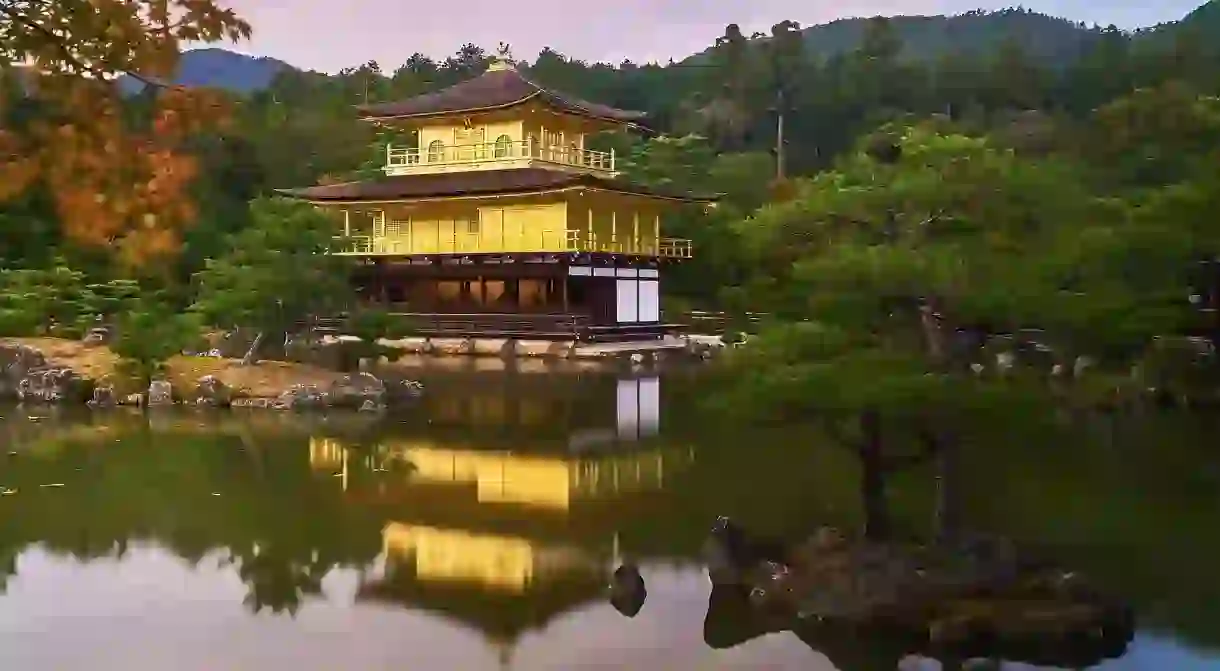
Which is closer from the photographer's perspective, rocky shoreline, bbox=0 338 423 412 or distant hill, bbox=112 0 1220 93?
rocky shoreline, bbox=0 338 423 412

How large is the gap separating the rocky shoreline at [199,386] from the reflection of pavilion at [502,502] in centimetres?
148

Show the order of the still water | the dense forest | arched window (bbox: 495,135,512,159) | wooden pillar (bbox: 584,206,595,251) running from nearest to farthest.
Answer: the still water
the dense forest
wooden pillar (bbox: 584,206,595,251)
arched window (bbox: 495,135,512,159)

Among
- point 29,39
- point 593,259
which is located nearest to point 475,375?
point 593,259

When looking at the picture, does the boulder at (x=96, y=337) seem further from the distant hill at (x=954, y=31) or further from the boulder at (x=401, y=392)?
the distant hill at (x=954, y=31)

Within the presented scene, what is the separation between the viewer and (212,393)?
45.9ft

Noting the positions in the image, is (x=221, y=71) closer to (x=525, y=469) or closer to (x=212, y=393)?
(x=212, y=393)

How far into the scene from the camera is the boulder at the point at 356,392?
13.8 m

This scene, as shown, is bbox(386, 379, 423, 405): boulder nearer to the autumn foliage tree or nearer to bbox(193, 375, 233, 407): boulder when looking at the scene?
bbox(193, 375, 233, 407): boulder

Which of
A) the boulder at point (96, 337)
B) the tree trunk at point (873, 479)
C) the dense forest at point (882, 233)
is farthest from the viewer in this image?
the boulder at point (96, 337)

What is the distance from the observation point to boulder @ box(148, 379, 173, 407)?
1394 cm

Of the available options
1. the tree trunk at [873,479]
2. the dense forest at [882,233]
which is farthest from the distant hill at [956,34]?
the tree trunk at [873,479]

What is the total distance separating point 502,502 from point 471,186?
663 inches

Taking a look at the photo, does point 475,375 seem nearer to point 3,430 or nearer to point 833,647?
point 3,430

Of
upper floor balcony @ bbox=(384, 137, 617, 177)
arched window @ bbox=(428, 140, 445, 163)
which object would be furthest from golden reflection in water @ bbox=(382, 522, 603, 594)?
arched window @ bbox=(428, 140, 445, 163)
